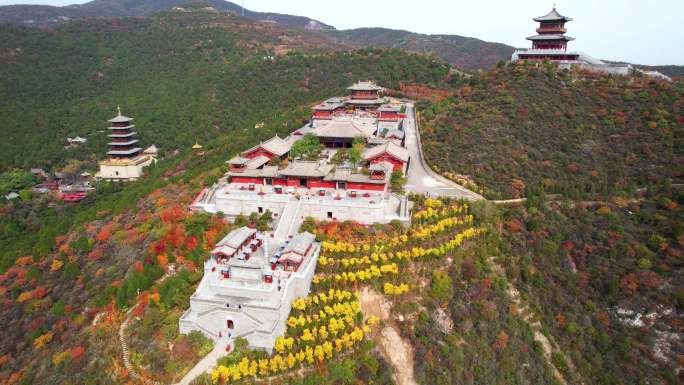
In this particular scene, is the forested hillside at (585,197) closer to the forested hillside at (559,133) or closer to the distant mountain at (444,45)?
the forested hillside at (559,133)

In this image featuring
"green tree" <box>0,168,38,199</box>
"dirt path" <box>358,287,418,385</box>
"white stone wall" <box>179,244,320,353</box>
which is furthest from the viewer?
"green tree" <box>0,168,38,199</box>

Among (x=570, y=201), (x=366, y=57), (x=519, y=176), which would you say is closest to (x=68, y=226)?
(x=519, y=176)

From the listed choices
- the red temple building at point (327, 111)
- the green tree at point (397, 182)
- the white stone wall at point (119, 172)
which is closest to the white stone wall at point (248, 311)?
the green tree at point (397, 182)

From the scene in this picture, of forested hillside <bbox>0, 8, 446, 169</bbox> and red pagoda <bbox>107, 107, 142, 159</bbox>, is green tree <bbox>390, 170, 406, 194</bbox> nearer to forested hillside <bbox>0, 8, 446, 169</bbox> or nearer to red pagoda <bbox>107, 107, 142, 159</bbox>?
forested hillside <bbox>0, 8, 446, 169</bbox>

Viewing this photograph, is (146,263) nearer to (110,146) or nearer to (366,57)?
(110,146)

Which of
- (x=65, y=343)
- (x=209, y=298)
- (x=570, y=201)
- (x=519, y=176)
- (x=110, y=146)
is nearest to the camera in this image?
(x=209, y=298)

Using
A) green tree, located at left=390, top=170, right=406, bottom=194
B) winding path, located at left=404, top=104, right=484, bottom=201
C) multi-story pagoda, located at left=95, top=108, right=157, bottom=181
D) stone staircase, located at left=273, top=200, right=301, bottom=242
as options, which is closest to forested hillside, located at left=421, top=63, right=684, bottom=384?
winding path, located at left=404, top=104, right=484, bottom=201
